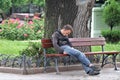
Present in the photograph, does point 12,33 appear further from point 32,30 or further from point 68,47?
point 68,47

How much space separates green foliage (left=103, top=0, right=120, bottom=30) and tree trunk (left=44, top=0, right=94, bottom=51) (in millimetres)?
9226

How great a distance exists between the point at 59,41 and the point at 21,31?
1027 centimetres

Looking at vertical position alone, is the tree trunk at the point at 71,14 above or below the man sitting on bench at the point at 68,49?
above

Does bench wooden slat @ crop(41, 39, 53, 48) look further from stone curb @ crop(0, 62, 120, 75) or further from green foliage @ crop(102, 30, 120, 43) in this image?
green foliage @ crop(102, 30, 120, 43)

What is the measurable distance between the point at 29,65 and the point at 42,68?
0.38 m

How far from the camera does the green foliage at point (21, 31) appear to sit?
22.1 meters

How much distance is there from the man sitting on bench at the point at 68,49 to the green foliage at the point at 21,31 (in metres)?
10.1

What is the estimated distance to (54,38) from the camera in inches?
464

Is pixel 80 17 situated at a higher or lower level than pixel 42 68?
higher

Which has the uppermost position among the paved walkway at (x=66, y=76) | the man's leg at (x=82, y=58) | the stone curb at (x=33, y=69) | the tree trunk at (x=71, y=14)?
the tree trunk at (x=71, y=14)

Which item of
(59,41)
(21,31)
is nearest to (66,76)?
(59,41)

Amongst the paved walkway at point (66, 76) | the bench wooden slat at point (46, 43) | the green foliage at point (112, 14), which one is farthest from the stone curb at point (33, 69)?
the green foliage at point (112, 14)

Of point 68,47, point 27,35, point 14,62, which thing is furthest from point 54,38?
point 27,35

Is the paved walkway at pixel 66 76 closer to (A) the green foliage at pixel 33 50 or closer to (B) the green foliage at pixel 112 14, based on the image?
(A) the green foliage at pixel 33 50
